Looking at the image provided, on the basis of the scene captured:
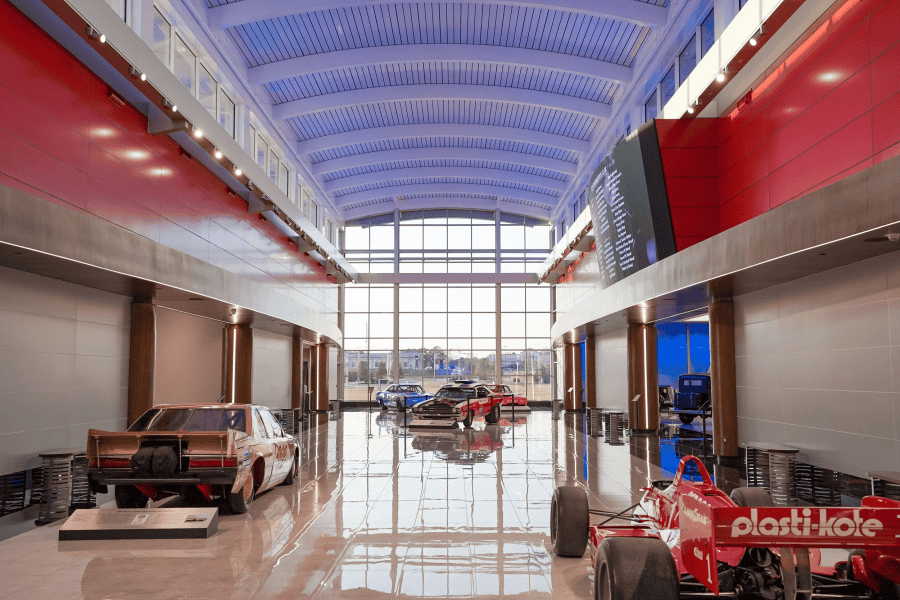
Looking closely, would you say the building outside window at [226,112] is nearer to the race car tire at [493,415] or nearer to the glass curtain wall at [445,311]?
the race car tire at [493,415]

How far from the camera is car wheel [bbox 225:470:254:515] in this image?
947 centimetres

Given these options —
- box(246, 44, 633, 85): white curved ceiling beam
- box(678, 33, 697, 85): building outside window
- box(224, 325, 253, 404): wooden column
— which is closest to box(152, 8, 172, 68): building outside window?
box(246, 44, 633, 85): white curved ceiling beam

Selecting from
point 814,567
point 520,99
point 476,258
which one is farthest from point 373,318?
point 814,567

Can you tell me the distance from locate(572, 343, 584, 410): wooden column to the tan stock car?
25.9 meters

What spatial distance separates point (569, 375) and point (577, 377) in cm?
42

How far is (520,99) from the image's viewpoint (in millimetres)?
25844

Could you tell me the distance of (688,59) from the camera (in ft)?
63.1

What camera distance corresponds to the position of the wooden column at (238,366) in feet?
70.9

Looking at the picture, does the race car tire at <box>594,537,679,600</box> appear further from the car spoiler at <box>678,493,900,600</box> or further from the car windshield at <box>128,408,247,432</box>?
the car windshield at <box>128,408,247,432</box>

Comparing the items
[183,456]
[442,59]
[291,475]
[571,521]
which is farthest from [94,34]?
[442,59]

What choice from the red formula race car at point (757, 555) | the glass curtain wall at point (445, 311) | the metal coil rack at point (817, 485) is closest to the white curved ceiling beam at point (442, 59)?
the metal coil rack at point (817, 485)

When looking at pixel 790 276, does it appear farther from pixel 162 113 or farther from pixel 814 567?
pixel 162 113

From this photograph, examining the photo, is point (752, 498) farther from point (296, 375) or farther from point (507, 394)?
point (296, 375)

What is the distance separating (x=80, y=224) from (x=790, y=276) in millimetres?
11061
